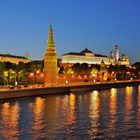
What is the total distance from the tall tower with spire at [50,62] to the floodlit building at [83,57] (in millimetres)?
79583

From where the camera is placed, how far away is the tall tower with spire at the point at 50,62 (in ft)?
223

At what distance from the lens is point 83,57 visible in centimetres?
15850

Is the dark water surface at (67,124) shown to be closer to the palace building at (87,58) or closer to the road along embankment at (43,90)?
the road along embankment at (43,90)

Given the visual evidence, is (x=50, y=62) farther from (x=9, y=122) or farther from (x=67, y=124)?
(x=67, y=124)

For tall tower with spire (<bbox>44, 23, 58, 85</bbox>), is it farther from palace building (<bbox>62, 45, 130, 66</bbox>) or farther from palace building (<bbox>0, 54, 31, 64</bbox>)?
palace building (<bbox>62, 45, 130, 66</bbox>)

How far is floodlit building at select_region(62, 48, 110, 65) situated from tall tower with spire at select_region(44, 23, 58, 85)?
79583 mm

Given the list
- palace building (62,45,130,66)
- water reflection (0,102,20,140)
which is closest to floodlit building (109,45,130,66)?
palace building (62,45,130,66)

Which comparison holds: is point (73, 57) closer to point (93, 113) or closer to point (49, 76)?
point (49, 76)

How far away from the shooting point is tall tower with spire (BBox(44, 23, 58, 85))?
68.1 m

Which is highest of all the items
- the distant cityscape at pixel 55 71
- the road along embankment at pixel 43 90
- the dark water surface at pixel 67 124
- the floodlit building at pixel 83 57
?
the floodlit building at pixel 83 57

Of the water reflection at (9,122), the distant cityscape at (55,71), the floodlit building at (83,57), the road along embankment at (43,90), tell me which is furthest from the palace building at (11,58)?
the water reflection at (9,122)

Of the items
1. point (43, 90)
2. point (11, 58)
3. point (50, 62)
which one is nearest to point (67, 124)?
point (43, 90)

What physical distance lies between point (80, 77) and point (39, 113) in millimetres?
64482

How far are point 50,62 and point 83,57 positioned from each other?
88.5m
